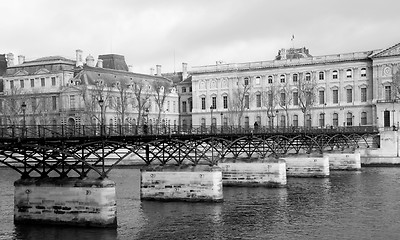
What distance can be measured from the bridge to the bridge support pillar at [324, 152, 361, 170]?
186 centimetres

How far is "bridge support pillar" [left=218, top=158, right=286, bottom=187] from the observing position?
5734 cm

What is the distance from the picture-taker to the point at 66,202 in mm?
35906

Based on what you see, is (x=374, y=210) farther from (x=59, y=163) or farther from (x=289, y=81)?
(x=289, y=81)

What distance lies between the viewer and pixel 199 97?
423ft

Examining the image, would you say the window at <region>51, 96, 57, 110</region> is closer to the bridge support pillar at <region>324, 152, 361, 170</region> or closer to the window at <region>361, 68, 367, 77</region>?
the bridge support pillar at <region>324, 152, 361, 170</region>

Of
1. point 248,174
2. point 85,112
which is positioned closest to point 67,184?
point 248,174

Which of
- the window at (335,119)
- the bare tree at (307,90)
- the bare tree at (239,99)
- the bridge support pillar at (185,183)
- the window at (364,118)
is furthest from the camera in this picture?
the bare tree at (239,99)

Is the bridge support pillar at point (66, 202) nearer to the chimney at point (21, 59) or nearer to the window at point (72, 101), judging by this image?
the window at point (72, 101)

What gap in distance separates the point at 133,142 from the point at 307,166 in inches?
1217

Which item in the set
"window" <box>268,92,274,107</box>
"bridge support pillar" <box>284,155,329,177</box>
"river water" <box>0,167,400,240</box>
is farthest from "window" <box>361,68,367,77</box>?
"river water" <box>0,167,400,240</box>

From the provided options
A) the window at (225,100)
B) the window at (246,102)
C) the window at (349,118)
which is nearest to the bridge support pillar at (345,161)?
the window at (349,118)

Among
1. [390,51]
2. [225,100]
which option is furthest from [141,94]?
[390,51]

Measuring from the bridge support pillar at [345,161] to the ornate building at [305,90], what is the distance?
2581 centimetres

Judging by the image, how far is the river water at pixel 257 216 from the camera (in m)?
35.0
